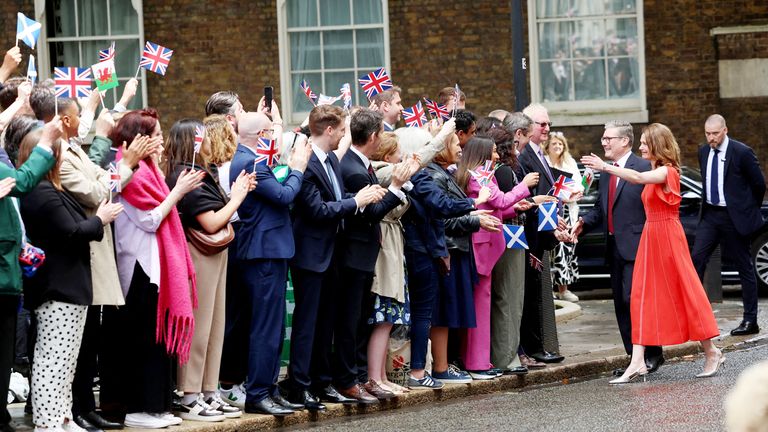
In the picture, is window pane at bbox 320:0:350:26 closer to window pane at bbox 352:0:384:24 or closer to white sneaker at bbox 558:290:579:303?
window pane at bbox 352:0:384:24

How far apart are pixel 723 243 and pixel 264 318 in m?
6.36

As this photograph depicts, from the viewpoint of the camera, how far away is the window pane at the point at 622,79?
20.9 meters

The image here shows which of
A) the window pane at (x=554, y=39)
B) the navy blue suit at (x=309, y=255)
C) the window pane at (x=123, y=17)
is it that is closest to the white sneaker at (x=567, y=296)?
the window pane at (x=554, y=39)

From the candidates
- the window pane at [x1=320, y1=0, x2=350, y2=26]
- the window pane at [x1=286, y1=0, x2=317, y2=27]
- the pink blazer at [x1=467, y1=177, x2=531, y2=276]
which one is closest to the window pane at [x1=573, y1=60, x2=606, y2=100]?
the window pane at [x1=320, y1=0, x2=350, y2=26]

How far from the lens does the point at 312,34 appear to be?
2139cm

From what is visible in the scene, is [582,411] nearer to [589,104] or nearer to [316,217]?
[316,217]

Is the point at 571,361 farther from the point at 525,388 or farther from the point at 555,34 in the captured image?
the point at 555,34

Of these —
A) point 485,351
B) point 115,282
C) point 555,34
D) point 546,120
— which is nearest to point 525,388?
point 485,351

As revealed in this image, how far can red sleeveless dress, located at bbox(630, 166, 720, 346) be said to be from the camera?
35.5ft

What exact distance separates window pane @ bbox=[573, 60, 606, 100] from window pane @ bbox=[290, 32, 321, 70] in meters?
3.97

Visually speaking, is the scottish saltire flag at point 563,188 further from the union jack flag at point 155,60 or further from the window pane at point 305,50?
the window pane at point 305,50

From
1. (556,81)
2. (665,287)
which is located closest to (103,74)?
(665,287)

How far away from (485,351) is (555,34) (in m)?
11.0

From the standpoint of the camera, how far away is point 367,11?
21203mm
